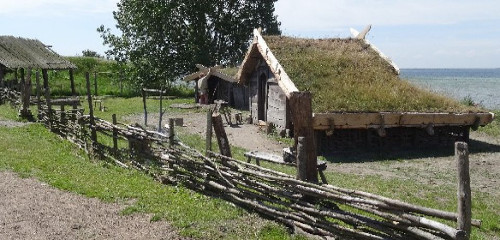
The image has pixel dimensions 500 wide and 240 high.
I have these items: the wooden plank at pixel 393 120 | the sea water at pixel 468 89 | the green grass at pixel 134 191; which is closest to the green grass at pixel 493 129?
the sea water at pixel 468 89

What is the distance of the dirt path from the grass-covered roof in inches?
318

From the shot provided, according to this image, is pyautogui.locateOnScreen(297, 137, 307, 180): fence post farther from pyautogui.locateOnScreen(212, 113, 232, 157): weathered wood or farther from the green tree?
the green tree

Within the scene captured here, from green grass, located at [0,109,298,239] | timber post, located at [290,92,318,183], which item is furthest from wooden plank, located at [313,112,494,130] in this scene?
timber post, located at [290,92,318,183]

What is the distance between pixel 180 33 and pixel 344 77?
20486 millimetres

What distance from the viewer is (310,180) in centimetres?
703

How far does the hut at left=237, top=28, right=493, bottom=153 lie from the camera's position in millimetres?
14727

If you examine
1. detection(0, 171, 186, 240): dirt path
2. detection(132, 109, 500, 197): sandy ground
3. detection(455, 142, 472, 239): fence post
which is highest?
detection(455, 142, 472, 239): fence post

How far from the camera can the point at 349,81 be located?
16234 mm

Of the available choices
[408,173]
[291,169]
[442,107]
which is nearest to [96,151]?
[291,169]

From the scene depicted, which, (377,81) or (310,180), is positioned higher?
(377,81)

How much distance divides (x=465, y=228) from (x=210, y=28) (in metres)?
32.1

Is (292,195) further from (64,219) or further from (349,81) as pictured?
(349,81)

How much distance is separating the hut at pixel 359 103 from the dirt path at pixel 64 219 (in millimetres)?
7405

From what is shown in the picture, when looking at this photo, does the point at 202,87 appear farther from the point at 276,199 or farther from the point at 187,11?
the point at 276,199
